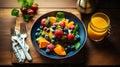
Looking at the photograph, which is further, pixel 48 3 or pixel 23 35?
pixel 48 3

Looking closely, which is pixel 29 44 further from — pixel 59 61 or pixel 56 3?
pixel 56 3

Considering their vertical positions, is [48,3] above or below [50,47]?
above

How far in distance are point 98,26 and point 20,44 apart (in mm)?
381

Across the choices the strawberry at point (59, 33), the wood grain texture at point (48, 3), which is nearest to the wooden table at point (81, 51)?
the wood grain texture at point (48, 3)

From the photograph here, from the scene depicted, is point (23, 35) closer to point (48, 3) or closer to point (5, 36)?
point (5, 36)

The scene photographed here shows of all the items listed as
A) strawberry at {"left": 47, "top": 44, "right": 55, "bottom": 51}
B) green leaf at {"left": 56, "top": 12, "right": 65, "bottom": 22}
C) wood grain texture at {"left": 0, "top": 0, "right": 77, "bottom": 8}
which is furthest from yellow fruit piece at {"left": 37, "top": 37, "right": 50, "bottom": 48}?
wood grain texture at {"left": 0, "top": 0, "right": 77, "bottom": 8}

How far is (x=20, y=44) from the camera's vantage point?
1.17m

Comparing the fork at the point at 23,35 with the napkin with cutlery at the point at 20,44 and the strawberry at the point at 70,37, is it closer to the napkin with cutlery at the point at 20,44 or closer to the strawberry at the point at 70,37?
the napkin with cutlery at the point at 20,44

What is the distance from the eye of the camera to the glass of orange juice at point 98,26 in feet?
3.79

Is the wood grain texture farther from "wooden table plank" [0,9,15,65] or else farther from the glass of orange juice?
the glass of orange juice

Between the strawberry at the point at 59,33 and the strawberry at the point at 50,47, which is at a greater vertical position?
the strawberry at the point at 59,33

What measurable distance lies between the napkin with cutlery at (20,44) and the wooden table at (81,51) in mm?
21

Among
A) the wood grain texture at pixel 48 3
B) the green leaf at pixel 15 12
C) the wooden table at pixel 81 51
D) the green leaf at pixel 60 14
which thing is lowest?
the wooden table at pixel 81 51

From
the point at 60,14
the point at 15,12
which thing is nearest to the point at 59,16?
the point at 60,14
